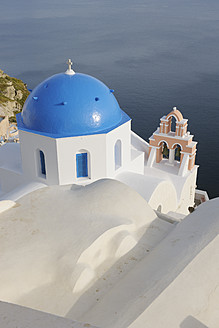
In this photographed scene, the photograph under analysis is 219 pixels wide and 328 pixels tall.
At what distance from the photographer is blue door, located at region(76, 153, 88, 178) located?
1235cm

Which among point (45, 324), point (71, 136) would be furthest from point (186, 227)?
point (71, 136)

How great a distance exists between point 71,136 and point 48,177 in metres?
1.88

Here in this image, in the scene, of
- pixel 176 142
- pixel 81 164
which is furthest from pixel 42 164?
pixel 176 142

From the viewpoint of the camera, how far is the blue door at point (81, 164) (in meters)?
12.4

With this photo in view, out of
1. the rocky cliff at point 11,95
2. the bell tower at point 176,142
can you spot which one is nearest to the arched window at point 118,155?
the bell tower at point 176,142

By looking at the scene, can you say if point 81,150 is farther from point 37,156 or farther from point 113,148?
point 37,156

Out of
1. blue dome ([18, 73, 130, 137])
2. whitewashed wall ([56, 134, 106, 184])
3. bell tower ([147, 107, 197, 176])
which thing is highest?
blue dome ([18, 73, 130, 137])

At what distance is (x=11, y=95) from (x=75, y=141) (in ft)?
115

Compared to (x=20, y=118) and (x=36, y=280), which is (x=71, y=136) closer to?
(x=20, y=118)

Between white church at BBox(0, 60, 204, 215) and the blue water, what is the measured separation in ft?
52.4

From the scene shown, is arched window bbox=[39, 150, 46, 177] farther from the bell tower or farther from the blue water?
Answer: the blue water

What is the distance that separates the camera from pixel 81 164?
41.0 feet

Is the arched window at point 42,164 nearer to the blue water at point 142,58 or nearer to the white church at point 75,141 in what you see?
the white church at point 75,141

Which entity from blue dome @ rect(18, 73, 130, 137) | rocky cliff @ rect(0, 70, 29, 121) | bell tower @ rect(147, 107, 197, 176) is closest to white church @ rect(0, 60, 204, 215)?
blue dome @ rect(18, 73, 130, 137)
